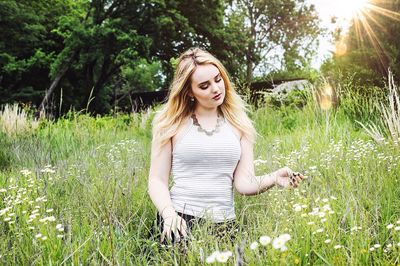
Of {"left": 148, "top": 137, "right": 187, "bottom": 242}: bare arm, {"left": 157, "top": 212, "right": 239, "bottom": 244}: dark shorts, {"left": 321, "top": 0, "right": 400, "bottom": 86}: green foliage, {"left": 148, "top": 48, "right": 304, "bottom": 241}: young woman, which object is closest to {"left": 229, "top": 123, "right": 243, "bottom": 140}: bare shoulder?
{"left": 148, "top": 48, "right": 304, "bottom": 241}: young woman

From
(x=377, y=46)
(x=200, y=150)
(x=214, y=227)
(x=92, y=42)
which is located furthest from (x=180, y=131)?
(x=92, y=42)

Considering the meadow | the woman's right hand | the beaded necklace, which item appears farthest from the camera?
the beaded necklace

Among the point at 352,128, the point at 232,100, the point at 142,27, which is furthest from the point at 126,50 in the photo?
the point at 232,100

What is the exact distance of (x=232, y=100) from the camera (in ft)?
9.51

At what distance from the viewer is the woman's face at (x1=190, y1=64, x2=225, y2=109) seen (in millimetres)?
2627

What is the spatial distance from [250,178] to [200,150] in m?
0.37

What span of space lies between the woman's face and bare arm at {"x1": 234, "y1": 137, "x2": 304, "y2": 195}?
373mm

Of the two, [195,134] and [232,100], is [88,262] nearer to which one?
[195,134]

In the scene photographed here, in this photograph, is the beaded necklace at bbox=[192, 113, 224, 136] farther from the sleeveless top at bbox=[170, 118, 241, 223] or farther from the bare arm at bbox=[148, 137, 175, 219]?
the bare arm at bbox=[148, 137, 175, 219]

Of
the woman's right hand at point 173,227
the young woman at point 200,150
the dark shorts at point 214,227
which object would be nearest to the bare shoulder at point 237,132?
the young woman at point 200,150

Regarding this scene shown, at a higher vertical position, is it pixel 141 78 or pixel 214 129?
pixel 214 129

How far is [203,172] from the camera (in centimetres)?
262

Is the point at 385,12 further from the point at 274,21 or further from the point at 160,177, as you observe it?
the point at 274,21

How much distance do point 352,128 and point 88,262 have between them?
4856 mm
